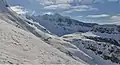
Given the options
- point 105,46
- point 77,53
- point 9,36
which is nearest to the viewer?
point 9,36

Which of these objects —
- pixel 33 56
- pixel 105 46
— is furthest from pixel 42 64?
pixel 105 46

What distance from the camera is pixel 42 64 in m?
46.0

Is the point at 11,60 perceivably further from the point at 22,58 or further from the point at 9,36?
the point at 9,36

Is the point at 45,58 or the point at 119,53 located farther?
the point at 119,53

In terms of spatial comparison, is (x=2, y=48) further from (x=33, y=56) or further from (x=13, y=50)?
(x=33, y=56)

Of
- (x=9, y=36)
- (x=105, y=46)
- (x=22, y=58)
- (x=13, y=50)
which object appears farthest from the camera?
(x=105, y=46)

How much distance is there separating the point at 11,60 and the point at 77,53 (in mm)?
61751

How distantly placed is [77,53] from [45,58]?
5129 centimetres

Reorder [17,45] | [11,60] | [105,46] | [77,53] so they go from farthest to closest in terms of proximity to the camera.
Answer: [105,46] < [77,53] < [17,45] < [11,60]

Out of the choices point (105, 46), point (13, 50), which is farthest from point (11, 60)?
point (105, 46)

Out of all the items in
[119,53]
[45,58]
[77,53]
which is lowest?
[119,53]

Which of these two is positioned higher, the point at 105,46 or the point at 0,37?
the point at 0,37

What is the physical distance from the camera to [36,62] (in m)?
46.3

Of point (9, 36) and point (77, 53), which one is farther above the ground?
point (9, 36)
